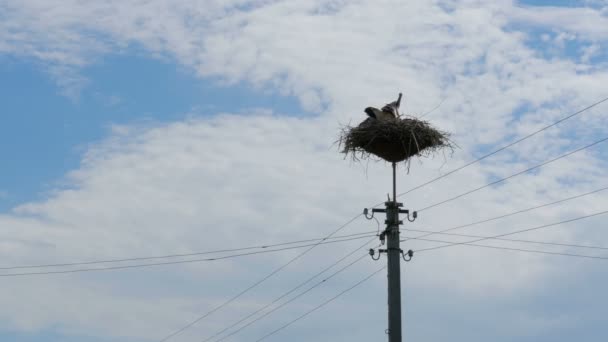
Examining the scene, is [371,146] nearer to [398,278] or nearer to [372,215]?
[372,215]

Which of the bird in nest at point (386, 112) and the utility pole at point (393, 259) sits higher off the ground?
the bird in nest at point (386, 112)

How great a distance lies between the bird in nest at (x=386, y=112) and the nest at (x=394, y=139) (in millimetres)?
113

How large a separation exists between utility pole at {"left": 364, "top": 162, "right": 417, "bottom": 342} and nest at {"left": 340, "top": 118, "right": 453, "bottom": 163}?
1092mm

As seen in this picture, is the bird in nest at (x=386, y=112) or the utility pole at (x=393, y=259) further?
the bird in nest at (x=386, y=112)

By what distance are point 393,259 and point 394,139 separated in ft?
7.17

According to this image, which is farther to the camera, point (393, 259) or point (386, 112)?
point (386, 112)

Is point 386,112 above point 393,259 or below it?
above

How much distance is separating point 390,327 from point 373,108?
3.71 m

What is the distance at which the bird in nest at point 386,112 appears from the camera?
1455cm

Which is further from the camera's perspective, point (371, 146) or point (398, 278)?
point (371, 146)

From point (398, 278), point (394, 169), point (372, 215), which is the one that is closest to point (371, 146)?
point (394, 169)

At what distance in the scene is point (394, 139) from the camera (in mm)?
14328

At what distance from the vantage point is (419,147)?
14617 millimetres

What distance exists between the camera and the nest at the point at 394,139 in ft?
47.0
